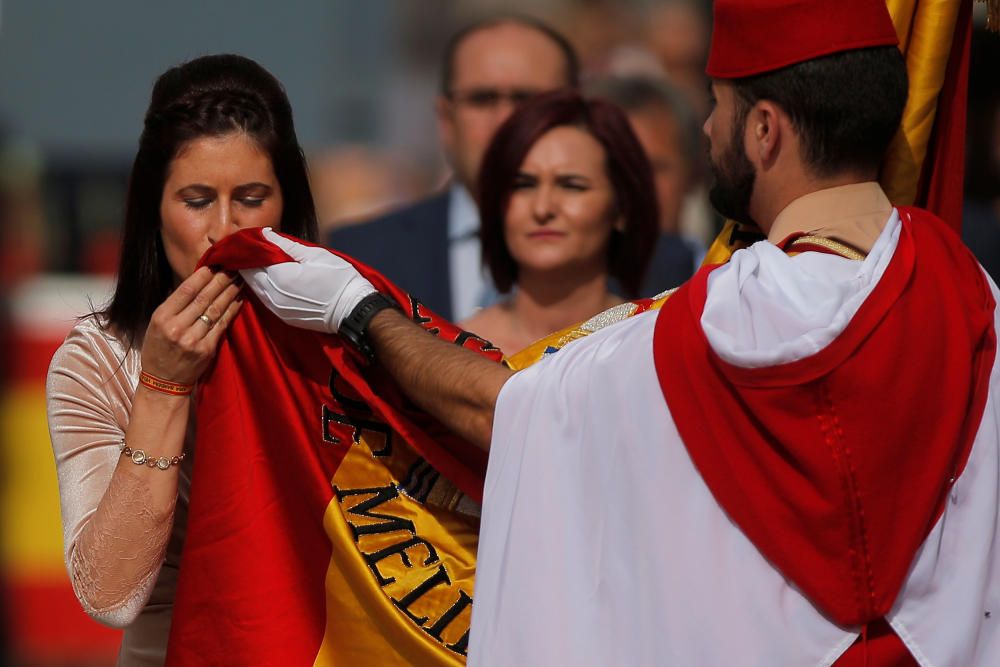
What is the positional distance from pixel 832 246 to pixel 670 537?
0.59 metres

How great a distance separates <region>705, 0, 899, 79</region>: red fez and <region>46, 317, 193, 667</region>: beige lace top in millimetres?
1376

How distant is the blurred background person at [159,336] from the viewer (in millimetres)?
2984

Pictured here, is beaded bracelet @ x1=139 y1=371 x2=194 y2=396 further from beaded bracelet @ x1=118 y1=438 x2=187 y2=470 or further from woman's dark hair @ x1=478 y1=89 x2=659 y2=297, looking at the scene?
woman's dark hair @ x1=478 y1=89 x2=659 y2=297

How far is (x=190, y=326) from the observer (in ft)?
10.0

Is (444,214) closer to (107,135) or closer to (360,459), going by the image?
(360,459)

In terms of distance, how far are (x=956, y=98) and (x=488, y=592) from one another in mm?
1377

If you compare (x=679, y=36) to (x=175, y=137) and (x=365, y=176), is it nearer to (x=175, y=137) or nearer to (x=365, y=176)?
(x=365, y=176)

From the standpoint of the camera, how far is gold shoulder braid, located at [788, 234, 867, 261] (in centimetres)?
275

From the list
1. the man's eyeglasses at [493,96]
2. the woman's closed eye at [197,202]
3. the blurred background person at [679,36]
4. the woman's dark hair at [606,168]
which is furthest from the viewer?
the blurred background person at [679,36]

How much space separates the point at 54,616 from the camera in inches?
287

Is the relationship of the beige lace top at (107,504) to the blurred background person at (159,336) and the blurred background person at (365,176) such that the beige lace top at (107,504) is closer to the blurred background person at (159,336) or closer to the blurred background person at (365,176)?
the blurred background person at (159,336)

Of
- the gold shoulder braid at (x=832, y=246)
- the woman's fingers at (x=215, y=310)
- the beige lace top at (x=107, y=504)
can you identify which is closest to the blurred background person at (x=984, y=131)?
the gold shoulder braid at (x=832, y=246)

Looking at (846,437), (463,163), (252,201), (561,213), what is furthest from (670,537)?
(463,163)

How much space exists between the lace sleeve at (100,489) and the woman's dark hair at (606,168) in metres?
1.65
